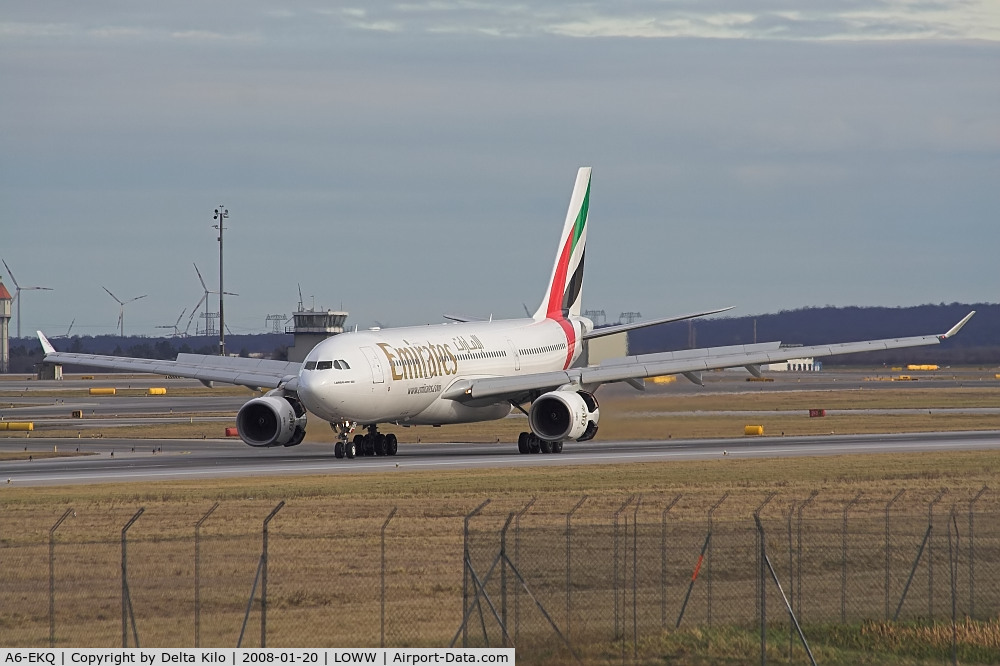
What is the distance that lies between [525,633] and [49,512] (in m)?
17.8

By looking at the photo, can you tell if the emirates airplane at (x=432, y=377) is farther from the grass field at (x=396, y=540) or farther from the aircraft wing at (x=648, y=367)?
the grass field at (x=396, y=540)

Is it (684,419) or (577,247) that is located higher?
(577,247)

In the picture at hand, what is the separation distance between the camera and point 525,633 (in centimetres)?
2028

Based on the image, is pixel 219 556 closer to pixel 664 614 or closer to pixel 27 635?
pixel 27 635

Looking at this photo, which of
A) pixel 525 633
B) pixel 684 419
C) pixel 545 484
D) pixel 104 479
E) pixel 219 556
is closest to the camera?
pixel 525 633

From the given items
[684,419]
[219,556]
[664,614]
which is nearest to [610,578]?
[664,614]

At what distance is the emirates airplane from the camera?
4806cm

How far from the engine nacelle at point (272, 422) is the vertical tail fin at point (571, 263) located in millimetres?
17960

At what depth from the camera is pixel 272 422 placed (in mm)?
51719

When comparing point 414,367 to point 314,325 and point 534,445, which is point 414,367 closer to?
point 534,445

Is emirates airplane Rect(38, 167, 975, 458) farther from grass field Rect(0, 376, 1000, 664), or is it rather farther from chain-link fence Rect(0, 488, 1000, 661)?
chain-link fence Rect(0, 488, 1000, 661)

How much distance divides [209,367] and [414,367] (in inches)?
472
